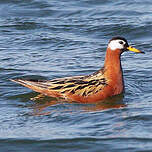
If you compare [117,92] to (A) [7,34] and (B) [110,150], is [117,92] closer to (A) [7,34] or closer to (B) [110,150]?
(B) [110,150]

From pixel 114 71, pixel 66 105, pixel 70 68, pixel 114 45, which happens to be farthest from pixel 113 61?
pixel 70 68

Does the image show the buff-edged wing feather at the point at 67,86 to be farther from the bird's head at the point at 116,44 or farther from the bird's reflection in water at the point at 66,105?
the bird's head at the point at 116,44

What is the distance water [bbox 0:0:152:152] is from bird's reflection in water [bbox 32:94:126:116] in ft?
0.07

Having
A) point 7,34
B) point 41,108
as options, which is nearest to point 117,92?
point 41,108

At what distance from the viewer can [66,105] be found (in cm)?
1321

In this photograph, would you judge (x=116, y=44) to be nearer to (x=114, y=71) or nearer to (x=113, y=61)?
(x=113, y=61)

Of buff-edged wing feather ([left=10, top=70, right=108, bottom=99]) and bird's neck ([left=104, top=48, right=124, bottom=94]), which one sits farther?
bird's neck ([left=104, top=48, right=124, bottom=94])

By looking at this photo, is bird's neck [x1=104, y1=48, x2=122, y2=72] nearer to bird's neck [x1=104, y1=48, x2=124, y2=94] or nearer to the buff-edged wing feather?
bird's neck [x1=104, y1=48, x2=124, y2=94]

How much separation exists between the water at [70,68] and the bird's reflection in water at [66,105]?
22mm

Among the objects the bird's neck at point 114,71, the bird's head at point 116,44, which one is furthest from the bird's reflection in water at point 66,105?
the bird's head at point 116,44

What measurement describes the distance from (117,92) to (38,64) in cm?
344

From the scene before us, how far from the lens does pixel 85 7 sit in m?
23.0

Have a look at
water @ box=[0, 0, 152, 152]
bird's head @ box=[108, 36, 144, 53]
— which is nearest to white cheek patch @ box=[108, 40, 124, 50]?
bird's head @ box=[108, 36, 144, 53]

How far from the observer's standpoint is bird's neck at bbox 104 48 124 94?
13.8 metres
